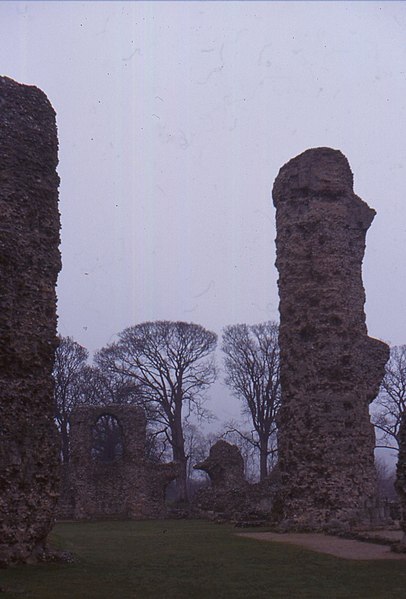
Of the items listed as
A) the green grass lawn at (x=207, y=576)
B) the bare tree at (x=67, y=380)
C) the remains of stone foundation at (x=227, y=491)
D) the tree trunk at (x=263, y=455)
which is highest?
the bare tree at (x=67, y=380)

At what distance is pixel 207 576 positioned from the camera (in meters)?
8.80

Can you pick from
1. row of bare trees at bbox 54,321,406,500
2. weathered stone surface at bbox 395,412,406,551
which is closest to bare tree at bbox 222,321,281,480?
row of bare trees at bbox 54,321,406,500

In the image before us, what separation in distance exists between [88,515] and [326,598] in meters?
24.3

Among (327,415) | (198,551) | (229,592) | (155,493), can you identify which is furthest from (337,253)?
(155,493)

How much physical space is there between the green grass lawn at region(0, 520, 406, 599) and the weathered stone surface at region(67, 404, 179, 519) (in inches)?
718

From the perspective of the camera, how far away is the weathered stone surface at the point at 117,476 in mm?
30109

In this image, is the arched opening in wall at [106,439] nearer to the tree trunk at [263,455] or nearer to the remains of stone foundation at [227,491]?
the tree trunk at [263,455]

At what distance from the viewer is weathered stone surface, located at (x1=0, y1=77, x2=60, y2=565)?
9742mm

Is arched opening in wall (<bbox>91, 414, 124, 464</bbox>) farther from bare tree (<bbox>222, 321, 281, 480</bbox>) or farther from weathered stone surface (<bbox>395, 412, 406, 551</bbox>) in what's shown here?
weathered stone surface (<bbox>395, 412, 406, 551</bbox>)

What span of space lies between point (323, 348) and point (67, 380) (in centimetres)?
2372

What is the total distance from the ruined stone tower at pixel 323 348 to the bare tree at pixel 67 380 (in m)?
21.7

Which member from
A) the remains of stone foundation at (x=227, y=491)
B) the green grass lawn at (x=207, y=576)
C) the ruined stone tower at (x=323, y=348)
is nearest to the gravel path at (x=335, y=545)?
the green grass lawn at (x=207, y=576)

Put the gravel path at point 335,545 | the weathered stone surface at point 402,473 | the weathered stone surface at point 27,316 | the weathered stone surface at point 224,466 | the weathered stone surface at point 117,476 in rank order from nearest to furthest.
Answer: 1. the weathered stone surface at point 27,316
2. the gravel path at point 335,545
3. the weathered stone surface at point 402,473
4. the weathered stone surface at point 117,476
5. the weathered stone surface at point 224,466

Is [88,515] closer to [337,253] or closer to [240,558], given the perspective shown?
[337,253]
